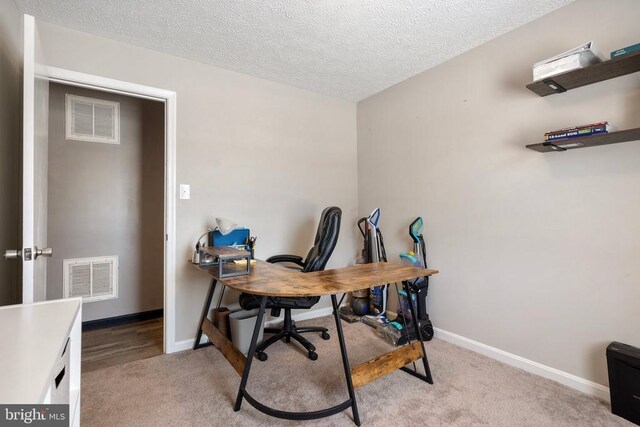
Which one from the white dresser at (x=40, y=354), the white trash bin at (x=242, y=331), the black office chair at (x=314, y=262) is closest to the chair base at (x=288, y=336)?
the black office chair at (x=314, y=262)

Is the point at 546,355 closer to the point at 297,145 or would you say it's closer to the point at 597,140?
the point at 597,140

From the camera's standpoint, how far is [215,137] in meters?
2.62

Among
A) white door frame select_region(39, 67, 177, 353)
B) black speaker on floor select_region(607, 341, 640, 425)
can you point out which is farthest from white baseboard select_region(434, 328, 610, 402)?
white door frame select_region(39, 67, 177, 353)

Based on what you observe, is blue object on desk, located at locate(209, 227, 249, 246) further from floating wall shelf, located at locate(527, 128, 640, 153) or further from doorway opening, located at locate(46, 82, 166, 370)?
floating wall shelf, located at locate(527, 128, 640, 153)

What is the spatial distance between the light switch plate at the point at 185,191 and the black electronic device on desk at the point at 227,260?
553 mm

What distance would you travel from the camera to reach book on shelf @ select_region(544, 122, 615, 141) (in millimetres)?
1603

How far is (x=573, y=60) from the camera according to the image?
1.65 meters

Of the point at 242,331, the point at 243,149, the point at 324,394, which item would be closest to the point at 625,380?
the point at 324,394

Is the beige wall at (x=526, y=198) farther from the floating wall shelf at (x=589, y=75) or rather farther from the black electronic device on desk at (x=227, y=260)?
the black electronic device on desk at (x=227, y=260)

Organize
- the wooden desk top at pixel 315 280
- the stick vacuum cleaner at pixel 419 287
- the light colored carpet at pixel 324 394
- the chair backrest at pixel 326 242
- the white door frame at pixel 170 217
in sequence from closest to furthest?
the wooden desk top at pixel 315 280, the light colored carpet at pixel 324 394, the chair backrest at pixel 326 242, the white door frame at pixel 170 217, the stick vacuum cleaner at pixel 419 287

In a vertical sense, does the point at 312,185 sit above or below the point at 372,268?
above

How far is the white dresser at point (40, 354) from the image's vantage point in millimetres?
635

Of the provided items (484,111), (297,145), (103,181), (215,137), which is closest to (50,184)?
(103,181)

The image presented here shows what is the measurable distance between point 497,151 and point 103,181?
11.8ft
